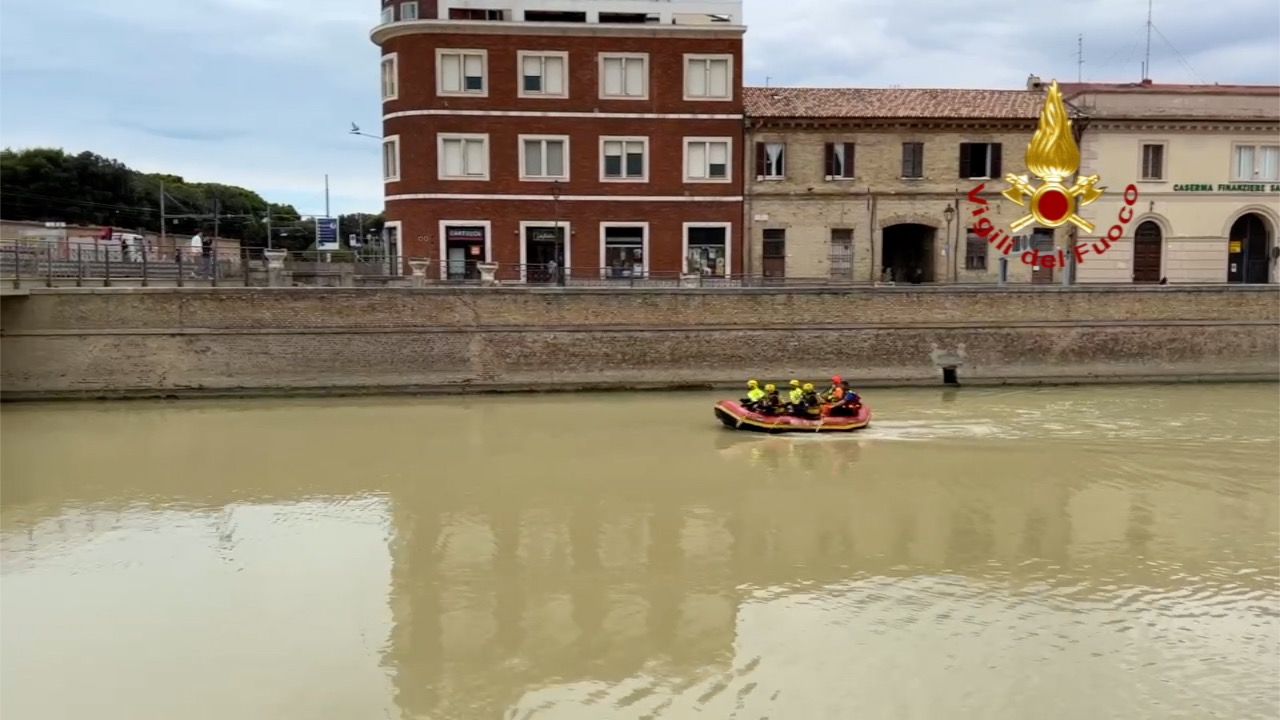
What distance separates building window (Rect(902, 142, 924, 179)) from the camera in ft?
122

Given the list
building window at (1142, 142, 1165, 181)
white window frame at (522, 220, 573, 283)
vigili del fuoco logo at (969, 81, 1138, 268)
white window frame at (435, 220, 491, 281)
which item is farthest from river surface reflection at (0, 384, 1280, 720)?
building window at (1142, 142, 1165, 181)

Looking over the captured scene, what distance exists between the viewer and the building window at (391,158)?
35.7m

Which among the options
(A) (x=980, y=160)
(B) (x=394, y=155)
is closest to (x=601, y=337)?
(B) (x=394, y=155)

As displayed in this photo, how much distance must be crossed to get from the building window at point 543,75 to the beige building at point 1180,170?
20235 millimetres

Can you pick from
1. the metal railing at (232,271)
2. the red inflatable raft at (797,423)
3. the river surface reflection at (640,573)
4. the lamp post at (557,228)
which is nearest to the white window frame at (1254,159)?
the metal railing at (232,271)

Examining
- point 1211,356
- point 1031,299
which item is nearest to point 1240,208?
point 1211,356

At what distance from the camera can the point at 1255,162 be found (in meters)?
37.8

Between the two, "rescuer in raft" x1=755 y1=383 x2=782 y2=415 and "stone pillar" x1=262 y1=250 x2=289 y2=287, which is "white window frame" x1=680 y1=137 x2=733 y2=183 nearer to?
"stone pillar" x1=262 y1=250 x2=289 y2=287

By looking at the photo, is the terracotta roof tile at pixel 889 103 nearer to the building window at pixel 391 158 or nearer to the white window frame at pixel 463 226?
the white window frame at pixel 463 226

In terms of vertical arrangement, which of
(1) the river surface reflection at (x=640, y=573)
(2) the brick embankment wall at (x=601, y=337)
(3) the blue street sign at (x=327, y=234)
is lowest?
(1) the river surface reflection at (x=640, y=573)

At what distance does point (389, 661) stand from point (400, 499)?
6909 mm

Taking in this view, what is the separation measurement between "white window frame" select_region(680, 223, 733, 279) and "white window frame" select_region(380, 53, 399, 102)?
1184 cm

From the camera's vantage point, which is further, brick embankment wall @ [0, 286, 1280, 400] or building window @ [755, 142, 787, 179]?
building window @ [755, 142, 787, 179]

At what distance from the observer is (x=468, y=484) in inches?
692
